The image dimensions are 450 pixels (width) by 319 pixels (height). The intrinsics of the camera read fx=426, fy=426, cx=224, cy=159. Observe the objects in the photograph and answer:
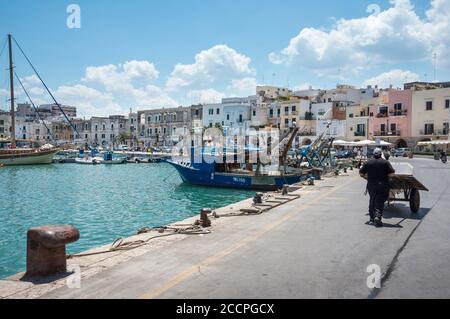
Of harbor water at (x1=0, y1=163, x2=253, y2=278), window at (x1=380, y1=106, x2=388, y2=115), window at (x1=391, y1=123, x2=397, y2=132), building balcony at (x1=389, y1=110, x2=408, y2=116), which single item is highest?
window at (x1=380, y1=106, x2=388, y2=115)

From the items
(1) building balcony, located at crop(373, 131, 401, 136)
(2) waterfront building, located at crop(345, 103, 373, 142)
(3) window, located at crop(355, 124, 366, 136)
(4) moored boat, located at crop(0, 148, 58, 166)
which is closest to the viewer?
(4) moored boat, located at crop(0, 148, 58, 166)

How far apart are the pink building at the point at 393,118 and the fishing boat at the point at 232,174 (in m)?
42.2

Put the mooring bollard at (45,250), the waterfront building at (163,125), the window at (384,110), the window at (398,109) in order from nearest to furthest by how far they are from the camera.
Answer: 1. the mooring bollard at (45,250)
2. the window at (398,109)
3. the window at (384,110)
4. the waterfront building at (163,125)

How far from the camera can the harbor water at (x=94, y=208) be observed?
1516 centimetres

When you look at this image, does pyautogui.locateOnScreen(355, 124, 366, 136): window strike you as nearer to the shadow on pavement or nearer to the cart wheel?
the shadow on pavement

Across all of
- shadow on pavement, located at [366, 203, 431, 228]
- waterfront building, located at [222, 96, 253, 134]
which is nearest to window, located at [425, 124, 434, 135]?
waterfront building, located at [222, 96, 253, 134]

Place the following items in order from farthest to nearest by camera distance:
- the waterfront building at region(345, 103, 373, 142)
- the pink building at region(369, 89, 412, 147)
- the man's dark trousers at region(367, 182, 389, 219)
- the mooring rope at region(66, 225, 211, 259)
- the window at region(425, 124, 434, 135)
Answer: the waterfront building at region(345, 103, 373, 142) < the pink building at region(369, 89, 412, 147) < the window at region(425, 124, 434, 135) < the man's dark trousers at region(367, 182, 389, 219) < the mooring rope at region(66, 225, 211, 259)

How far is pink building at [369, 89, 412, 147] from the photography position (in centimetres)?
6638

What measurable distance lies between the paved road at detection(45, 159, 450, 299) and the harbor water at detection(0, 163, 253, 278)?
5.92m

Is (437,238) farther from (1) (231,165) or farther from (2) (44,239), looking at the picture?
(1) (231,165)

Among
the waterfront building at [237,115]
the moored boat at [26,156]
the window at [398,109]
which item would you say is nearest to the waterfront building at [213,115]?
the waterfront building at [237,115]

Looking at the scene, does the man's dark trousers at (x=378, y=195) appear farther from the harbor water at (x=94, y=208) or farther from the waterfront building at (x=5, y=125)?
the waterfront building at (x=5, y=125)

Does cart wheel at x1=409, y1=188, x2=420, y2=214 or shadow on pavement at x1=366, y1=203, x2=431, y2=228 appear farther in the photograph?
cart wheel at x1=409, y1=188, x2=420, y2=214

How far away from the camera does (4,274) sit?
11.1m
